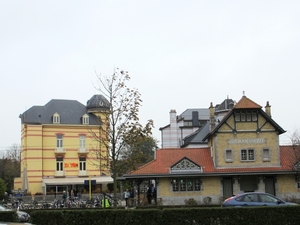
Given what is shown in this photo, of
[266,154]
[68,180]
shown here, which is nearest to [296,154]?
[266,154]

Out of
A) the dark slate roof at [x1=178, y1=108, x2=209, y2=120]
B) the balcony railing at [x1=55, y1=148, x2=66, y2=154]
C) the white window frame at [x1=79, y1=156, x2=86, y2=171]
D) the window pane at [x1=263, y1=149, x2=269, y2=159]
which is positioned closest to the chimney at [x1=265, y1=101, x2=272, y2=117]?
the window pane at [x1=263, y1=149, x2=269, y2=159]

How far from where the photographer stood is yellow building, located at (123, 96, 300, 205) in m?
41.3

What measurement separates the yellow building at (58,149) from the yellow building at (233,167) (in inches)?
774

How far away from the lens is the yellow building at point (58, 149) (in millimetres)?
60562

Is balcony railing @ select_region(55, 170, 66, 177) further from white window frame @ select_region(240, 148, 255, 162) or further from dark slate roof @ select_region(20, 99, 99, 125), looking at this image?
white window frame @ select_region(240, 148, 255, 162)

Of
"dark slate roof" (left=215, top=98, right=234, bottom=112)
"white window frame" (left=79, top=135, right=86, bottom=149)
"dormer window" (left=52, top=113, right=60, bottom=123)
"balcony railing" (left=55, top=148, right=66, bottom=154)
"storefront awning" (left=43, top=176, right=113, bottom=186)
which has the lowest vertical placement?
"storefront awning" (left=43, top=176, right=113, bottom=186)

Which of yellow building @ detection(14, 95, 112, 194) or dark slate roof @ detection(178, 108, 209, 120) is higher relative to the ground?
dark slate roof @ detection(178, 108, 209, 120)

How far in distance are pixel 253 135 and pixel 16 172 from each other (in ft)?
153

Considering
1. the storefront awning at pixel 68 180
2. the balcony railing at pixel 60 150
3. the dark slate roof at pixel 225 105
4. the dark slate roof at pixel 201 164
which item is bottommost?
the storefront awning at pixel 68 180

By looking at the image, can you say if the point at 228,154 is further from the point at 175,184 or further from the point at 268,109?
the point at 268,109

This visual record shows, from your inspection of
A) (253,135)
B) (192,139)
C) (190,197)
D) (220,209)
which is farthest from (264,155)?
(220,209)

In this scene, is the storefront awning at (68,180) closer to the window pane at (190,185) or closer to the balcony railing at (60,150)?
the balcony railing at (60,150)

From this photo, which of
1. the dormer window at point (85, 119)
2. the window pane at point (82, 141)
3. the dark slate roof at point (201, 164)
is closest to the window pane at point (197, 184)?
the dark slate roof at point (201, 164)

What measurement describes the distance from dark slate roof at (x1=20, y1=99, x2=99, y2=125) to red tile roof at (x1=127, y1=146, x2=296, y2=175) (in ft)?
65.1
